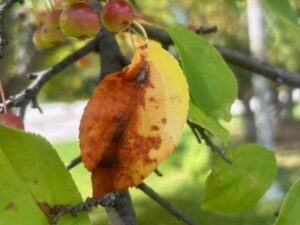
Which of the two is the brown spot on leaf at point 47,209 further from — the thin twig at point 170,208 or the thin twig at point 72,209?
the thin twig at point 170,208

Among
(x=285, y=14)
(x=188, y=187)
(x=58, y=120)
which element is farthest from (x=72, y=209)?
(x=58, y=120)

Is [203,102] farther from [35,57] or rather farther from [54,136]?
[54,136]

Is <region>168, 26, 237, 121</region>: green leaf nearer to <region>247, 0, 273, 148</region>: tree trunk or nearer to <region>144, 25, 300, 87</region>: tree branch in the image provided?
<region>144, 25, 300, 87</region>: tree branch

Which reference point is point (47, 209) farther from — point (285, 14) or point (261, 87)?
point (261, 87)

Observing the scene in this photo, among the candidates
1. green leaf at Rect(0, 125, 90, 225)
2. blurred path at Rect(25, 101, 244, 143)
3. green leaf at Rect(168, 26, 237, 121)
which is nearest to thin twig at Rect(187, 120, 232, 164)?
green leaf at Rect(168, 26, 237, 121)

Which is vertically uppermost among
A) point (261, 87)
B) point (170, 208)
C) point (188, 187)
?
point (170, 208)

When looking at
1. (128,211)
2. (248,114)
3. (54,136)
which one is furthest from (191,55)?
(54,136)

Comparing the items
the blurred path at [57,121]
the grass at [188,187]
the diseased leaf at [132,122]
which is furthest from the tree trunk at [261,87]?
the diseased leaf at [132,122]
